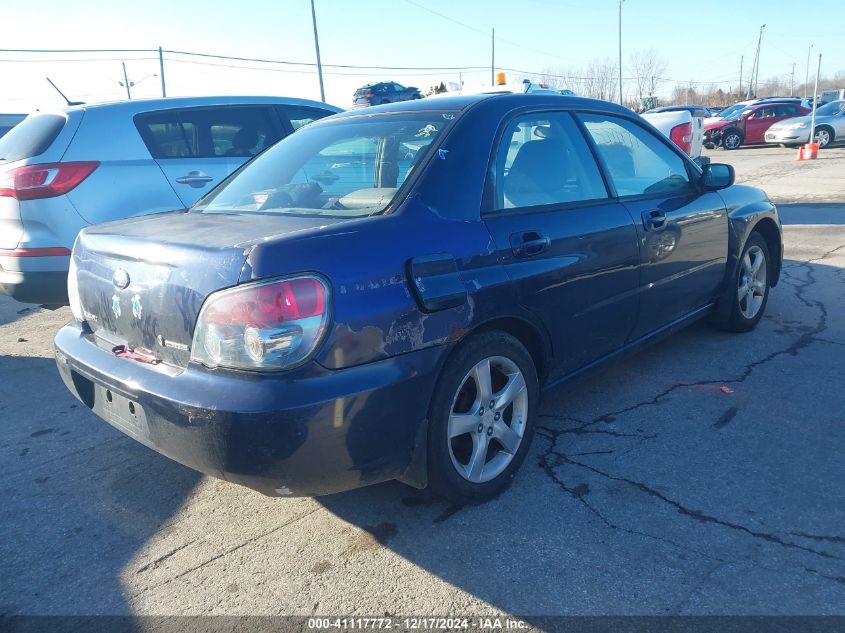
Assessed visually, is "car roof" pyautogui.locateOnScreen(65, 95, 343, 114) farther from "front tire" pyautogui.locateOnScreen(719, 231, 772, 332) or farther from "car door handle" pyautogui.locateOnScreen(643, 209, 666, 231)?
"front tire" pyautogui.locateOnScreen(719, 231, 772, 332)

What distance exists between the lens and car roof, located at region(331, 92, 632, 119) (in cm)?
318

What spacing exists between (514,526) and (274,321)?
51.0 inches

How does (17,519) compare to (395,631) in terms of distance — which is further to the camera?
(17,519)

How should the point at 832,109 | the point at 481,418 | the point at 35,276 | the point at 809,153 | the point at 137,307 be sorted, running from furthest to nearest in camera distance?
the point at 832,109
the point at 809,153
the point at 35,276
the point at 481,418
the point at 137,307

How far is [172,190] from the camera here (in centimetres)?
543

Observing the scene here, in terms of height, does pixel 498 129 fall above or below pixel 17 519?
above

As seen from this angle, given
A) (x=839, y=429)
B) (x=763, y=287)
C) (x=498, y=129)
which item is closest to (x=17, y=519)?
(x=498, y=129)

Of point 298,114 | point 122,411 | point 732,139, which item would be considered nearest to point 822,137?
point 732,139

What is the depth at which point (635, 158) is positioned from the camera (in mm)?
4000

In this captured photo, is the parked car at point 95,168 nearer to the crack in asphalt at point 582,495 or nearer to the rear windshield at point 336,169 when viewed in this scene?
the rear windshield at point 336,169

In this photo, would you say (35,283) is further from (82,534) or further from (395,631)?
(395,631)

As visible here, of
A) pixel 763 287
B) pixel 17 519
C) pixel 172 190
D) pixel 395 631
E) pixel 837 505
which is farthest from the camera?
pixel 172 190

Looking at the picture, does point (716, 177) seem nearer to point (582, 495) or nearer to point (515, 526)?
point (582, 495)

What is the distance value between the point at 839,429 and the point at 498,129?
7.46 feet
